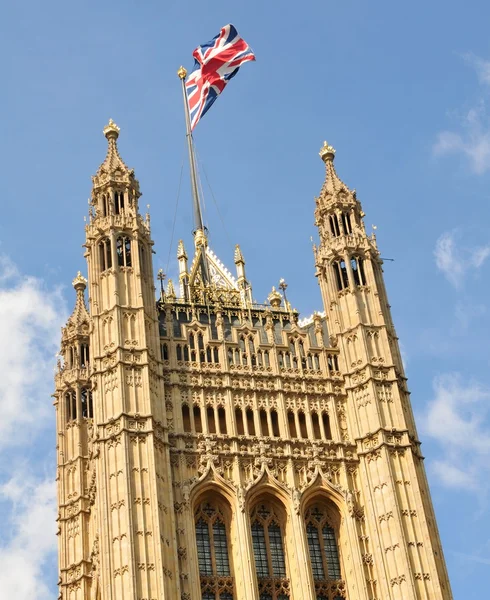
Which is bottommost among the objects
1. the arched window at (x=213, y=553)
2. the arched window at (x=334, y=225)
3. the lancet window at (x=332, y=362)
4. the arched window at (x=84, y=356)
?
the arched window at (x=213, y=553)

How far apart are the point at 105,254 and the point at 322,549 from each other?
1472 cm

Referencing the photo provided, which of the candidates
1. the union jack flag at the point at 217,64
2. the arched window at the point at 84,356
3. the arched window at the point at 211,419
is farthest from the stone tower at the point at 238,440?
the union jack flag at the point at 217,64

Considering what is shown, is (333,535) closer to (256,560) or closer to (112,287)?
(256,560)

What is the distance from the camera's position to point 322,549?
52.5 metres

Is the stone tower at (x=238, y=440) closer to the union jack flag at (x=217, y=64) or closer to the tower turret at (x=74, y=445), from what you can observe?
the tower turret at (x=74, y=445)

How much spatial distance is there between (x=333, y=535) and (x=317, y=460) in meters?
2.87

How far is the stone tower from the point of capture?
50375 mm

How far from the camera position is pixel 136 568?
48.0 m

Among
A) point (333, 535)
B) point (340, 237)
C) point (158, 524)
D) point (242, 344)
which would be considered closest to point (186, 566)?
point (158, 524)

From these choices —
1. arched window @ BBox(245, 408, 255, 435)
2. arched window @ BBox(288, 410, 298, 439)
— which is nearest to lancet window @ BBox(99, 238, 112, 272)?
arched window @ BBox(245, 408, 255, 435)

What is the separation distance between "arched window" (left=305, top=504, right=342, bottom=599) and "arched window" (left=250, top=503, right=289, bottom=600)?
111 cm

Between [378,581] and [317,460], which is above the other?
[317,460]

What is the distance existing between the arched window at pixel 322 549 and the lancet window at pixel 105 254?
41.8 ft

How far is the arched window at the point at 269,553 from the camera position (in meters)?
50.9
